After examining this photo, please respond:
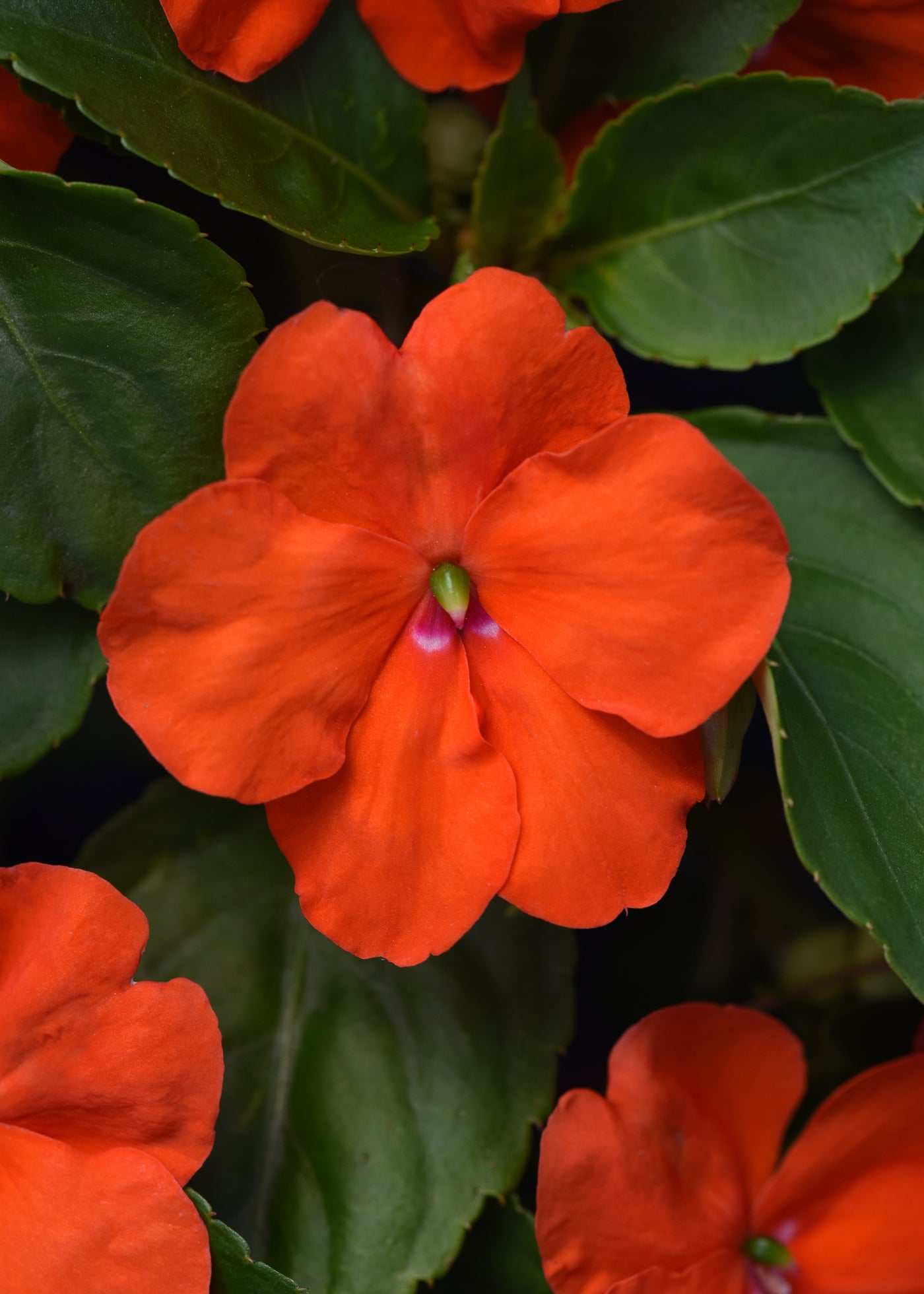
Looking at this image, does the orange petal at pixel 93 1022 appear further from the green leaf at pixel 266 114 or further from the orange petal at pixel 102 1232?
the green leaf at pixel 266 114

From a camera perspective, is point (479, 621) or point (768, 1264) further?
point (768, 1264)

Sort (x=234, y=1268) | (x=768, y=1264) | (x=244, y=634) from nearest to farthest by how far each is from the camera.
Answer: (x=244, y=634), (x=234, y=1268), (x=768, y=1264)

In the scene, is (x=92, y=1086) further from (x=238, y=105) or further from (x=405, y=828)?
(x=238, y=105)

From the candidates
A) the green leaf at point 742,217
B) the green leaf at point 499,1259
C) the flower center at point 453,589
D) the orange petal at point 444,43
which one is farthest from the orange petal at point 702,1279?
the orange petal at point 444,43

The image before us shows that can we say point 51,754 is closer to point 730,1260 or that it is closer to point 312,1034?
point 312,1034

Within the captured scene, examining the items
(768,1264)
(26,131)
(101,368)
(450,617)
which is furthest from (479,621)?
(768,1264)

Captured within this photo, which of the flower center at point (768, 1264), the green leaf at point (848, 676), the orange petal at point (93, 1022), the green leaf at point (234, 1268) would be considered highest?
the green leaf at point (848, 676)
